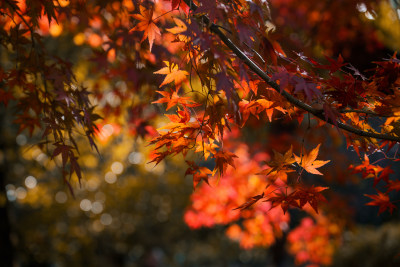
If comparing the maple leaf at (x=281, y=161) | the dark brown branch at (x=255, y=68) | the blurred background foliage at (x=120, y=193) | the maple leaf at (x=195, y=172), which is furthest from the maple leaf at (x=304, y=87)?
the blurred background foliage at (x=120, y=193)

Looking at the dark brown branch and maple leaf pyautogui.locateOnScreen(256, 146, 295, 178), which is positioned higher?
the dark brown branch

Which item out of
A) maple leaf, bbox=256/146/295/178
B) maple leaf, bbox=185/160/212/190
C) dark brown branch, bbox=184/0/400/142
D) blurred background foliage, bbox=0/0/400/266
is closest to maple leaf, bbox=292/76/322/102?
dark brown branch, bbox=184/0/400/142

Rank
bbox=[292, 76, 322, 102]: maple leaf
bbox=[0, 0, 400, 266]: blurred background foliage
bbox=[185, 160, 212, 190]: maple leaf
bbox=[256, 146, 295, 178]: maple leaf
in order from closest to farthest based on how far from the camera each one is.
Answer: bbox=[292, 76, 322, 102]: maple leaf, bbox=[256, 146, 295, 178]: maple leaf, bbox=[185, 160, 212, 190]: maple leaf, bbox=[0, 0, 400, 266]: blurred background foliage

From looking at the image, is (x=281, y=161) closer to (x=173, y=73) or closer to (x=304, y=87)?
(x=304, y=87)

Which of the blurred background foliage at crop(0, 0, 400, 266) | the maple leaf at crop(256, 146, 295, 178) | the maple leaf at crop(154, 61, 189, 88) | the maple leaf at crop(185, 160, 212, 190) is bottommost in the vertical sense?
the blurred background foliage at crop(0, 0, 400, 266)

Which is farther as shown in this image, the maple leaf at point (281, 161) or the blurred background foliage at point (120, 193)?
the blurred background foliage at point (120, 193)

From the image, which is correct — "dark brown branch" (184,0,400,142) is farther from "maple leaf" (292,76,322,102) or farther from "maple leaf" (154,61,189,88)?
"maple leaf" (154,61,189,88)

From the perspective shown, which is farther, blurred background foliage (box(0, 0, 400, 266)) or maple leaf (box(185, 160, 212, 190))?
blurred background foliage (box(0, 0, 400, 266))

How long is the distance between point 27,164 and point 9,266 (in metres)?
2.14

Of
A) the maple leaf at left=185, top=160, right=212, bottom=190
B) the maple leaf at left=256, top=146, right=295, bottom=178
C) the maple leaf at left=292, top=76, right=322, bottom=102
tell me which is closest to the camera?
the maple leaf at left=292, top=76, right=322, bottom=102

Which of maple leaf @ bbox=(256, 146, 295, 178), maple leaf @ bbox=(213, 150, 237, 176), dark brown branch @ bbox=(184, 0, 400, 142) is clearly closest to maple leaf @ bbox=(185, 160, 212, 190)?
maple leaf @ bbox=(213, 150, 237, 176)

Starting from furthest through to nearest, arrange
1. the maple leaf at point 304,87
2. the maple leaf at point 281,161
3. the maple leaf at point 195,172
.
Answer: the maple leaf at point 195,172 → the maple leaf at point 281,161 → the maple leaf at point 304,87

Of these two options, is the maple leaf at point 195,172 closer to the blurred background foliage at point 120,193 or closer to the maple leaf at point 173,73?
the maple leaf at point 173,73

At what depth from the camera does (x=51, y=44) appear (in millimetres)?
7008
